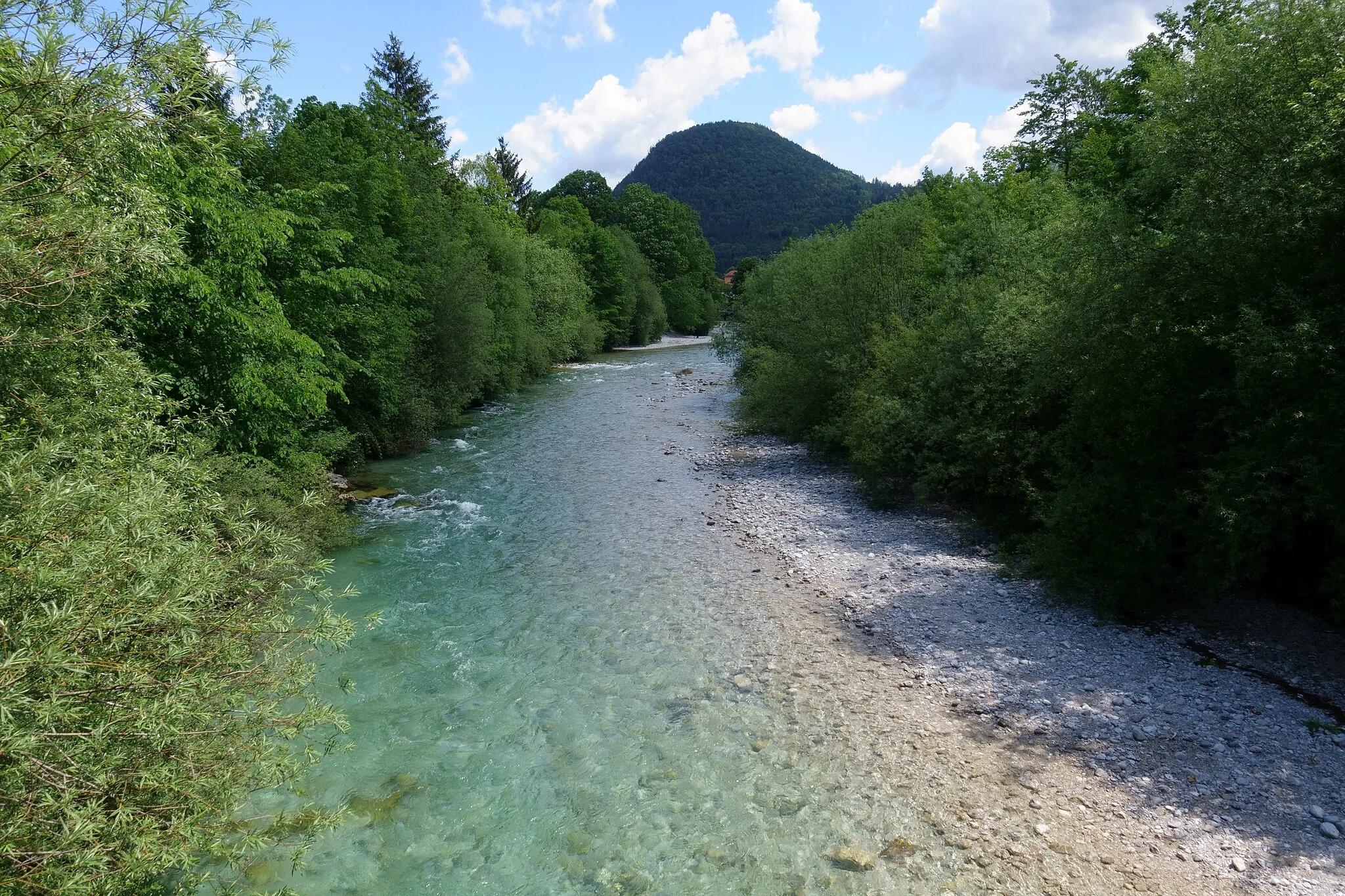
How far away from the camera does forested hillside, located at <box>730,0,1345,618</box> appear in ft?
29.3

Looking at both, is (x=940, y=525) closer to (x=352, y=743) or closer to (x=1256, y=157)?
(x=1256, y=157)

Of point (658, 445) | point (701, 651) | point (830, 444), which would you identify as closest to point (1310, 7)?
point (701, 651)

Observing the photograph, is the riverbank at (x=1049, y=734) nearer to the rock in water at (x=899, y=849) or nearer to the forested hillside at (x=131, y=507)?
the rock in water at (x=899, y=849)

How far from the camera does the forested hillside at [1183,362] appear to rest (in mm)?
8930

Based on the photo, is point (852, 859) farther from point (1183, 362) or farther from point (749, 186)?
point (749, 186)

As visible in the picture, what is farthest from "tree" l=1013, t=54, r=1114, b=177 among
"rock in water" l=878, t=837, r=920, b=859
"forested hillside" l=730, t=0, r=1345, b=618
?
"rock in water" l=878, t=837, r=920, b=859

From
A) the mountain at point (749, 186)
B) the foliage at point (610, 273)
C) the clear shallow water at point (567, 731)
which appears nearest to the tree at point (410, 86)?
the foliage at point (610, 273)

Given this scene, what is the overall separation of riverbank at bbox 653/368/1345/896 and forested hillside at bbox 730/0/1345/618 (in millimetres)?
1435

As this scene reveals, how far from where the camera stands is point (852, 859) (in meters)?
7.52

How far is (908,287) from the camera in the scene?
79.7 feet

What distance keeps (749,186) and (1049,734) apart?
15401cm

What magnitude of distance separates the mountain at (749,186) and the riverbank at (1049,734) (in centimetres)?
12391

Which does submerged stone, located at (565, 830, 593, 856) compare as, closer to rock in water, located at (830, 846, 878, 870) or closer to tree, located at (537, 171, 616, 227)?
rock in water, located at (830, 846, 878, 870)

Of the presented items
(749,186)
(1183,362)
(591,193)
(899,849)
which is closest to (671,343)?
(591,193)
